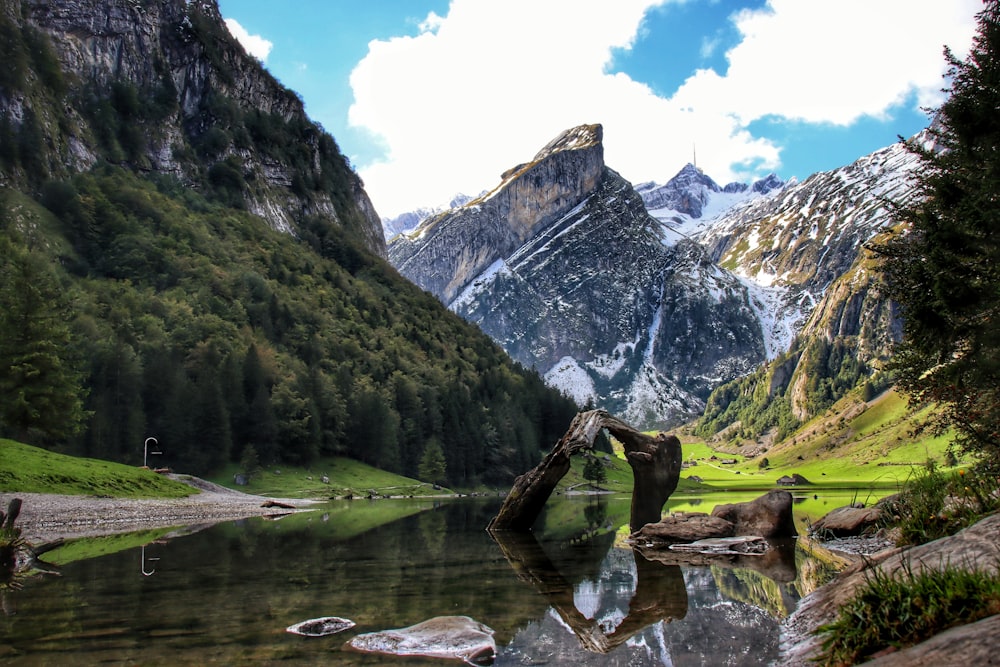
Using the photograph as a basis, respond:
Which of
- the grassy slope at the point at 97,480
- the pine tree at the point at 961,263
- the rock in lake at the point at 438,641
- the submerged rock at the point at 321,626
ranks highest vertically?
the pine tree at the point at 961,263

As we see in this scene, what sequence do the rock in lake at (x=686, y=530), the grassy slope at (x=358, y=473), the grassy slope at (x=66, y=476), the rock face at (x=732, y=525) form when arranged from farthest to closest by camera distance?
the grassy slope at (x=358, y=473)
the grassy slope at (x=66, y=476)
the rock face at (x=732, y=525)
the rock in lake at (x=686, y=530)

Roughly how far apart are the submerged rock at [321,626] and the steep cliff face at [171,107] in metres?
123

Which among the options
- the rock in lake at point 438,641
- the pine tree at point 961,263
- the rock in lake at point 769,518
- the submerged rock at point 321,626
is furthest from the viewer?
the rock in lake at point 769,518

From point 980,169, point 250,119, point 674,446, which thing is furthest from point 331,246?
point 980,169

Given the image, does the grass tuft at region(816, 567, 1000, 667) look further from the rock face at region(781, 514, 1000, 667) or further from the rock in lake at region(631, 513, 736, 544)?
the rock in lake at region(631, 513, 736, 544)

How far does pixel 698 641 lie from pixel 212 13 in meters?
210

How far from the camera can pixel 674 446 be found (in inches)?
1379

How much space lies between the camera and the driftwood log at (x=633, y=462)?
33.2 meters

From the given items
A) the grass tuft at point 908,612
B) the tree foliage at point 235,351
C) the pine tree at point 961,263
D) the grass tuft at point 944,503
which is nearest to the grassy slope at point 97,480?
the tree foliage at point 235,351

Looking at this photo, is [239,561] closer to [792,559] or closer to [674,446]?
[792,559]

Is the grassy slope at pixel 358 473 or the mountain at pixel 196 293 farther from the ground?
the mountain at pixel 196 293

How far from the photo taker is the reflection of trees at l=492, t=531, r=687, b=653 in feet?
38.8

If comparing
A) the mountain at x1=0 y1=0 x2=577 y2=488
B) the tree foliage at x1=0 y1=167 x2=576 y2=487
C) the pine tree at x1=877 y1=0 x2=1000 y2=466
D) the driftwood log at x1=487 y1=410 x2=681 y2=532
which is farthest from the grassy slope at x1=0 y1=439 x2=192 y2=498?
the pine tree at x1=877 y1=0 x2=1000 y2=466

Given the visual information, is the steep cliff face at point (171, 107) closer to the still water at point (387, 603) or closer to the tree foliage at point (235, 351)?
the tree foliage at point (235, 351)
